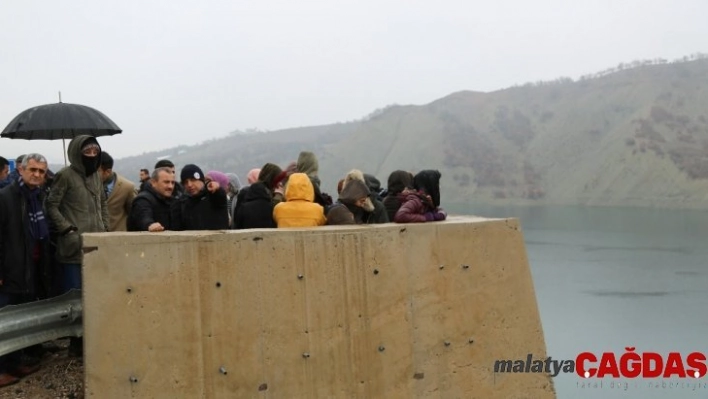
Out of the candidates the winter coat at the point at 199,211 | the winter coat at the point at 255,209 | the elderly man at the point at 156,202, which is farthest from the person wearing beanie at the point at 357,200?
the elderly man at the point at 156,202

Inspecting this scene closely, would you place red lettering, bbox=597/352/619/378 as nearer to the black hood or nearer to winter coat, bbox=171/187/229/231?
winter coat, bbox=171/187/229/231

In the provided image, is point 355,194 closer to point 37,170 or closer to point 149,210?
point 149,210

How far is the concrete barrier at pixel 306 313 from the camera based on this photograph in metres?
3.51

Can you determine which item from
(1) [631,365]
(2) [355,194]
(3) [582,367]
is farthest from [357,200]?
(1) [631,365]

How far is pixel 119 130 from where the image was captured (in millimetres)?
6281

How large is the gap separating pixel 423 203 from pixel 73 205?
2.33 m

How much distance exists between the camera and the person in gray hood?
434cm

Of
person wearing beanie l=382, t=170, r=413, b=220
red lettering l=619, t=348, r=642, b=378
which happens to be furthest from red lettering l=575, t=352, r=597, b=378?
person wearing beanie l=382, t=170, r=413, b=220

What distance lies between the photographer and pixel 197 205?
4637 millimetres

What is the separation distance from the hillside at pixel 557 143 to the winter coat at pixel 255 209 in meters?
70.2

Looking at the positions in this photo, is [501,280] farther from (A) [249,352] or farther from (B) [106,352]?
(B) [106,352]

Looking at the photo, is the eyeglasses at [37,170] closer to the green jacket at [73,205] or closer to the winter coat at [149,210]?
the green jacket at [73,205]

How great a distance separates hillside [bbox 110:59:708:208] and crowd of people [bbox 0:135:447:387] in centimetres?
7009

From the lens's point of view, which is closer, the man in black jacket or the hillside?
the man in black jacket
